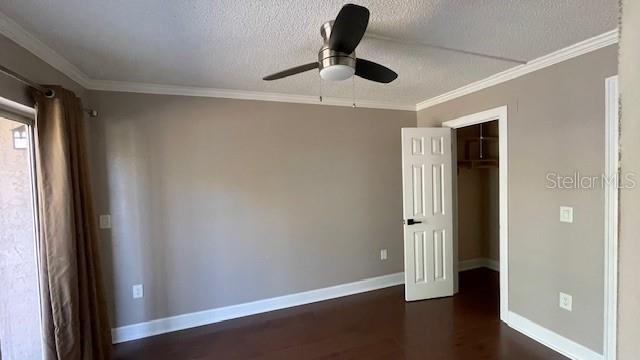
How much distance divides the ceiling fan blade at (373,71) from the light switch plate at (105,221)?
8.29ft

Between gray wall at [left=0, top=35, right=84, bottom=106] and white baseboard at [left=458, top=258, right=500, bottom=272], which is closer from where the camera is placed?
gray wall at [left=0, top=35, right=84, bottom=106]

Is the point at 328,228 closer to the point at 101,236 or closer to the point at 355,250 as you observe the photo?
the point at 355,250

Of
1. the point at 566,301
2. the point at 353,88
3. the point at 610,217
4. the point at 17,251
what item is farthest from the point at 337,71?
the point at 566,301

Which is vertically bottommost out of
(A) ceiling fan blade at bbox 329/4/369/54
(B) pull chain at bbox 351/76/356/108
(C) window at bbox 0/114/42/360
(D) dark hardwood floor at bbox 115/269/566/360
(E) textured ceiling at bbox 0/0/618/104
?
(D) dark hardwood floor at bbox 115/269/566/360

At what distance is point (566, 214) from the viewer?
228cm

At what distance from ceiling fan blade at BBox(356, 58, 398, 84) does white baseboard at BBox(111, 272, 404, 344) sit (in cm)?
248

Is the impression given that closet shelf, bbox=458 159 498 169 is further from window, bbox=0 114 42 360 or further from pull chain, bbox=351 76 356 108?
window, bbox=0 114 42 360

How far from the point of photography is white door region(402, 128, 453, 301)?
3.32 meters

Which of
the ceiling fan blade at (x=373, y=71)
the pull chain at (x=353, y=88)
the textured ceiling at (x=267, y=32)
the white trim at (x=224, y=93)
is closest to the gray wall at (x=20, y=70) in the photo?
the textured ceiling at (x=267, y=32)

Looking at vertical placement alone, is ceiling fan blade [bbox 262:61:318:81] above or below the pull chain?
below

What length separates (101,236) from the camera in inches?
103

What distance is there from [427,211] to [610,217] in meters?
1.56

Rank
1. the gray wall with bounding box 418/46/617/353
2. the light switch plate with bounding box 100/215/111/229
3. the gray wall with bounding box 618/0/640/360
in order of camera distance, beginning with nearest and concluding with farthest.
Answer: the gray wall with bounding box 618/0/640/360
the gray wall with bounding box 418/46/617/353
the light switch plate with bounding box 100/215/111/229

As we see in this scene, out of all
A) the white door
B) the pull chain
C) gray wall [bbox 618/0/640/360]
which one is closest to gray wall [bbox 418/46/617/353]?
the white door
